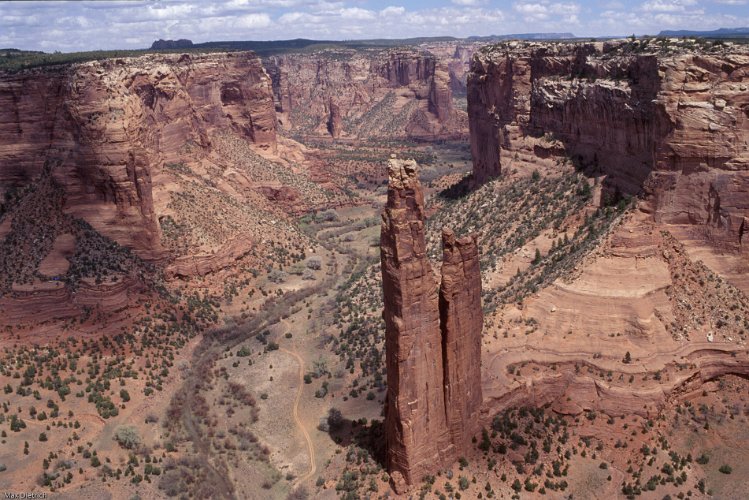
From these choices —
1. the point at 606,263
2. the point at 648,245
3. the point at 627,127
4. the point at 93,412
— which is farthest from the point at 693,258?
the point at 93,412

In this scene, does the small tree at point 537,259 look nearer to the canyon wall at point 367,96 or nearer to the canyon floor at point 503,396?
the canyon floor at point 503,396

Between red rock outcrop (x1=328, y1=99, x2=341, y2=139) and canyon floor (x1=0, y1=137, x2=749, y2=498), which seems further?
red rock outcrop (x1=328, y1=99, x2=341, y2=139)

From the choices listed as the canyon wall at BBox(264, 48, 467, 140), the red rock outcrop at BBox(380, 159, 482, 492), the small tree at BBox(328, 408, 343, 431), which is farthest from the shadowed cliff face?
the canyon wall at BBox(264, 48, 467, 140)

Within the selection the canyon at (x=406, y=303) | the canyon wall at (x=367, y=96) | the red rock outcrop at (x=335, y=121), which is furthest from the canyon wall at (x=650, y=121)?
the red rock outcrop at (x=335, y=121)

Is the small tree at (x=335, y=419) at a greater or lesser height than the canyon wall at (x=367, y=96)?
lesser

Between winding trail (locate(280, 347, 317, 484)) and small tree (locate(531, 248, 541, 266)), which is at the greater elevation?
small tree (locate(531, 248, 541, 266))

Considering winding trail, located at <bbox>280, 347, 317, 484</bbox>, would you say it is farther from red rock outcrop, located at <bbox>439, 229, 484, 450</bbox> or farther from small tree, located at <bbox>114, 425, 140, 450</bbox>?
small tree, located at <bbox>114, 425, 140, 450</bbox>
